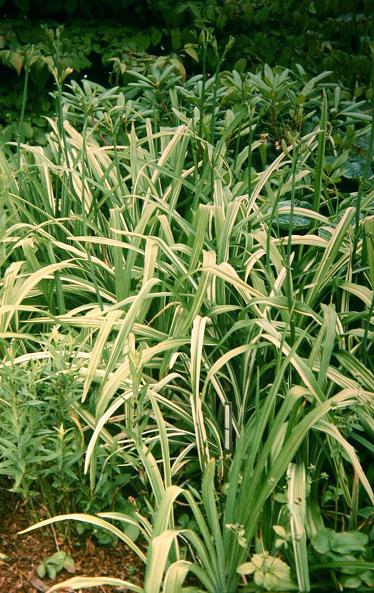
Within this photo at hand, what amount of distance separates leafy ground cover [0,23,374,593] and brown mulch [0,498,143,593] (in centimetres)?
4

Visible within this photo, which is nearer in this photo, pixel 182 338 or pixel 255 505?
pixel 255 505

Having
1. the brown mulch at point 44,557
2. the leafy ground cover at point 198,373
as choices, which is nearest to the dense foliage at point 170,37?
the leafy ground cover at point 198,373

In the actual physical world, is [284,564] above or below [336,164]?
below

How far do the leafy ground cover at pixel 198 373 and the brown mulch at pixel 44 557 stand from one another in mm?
42

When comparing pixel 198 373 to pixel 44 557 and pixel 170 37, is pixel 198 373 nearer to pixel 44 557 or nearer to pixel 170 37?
pixel 44 557

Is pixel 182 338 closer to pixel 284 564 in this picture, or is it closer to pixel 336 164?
pixel 284 564

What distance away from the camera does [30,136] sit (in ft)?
13.6

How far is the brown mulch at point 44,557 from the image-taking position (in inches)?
85.5

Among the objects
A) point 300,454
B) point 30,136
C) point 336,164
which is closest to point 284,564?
point 300,454

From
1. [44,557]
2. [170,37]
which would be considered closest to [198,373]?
[44,557]

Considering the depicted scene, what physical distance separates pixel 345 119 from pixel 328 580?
7.51ft

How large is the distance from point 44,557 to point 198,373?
0.67m

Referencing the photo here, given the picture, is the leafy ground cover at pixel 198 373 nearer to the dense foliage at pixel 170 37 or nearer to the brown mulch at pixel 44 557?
the brown mulch at pixel 44 557

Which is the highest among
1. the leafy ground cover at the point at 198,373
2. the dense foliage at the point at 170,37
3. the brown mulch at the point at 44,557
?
the dense foliage at the point at 170,37
